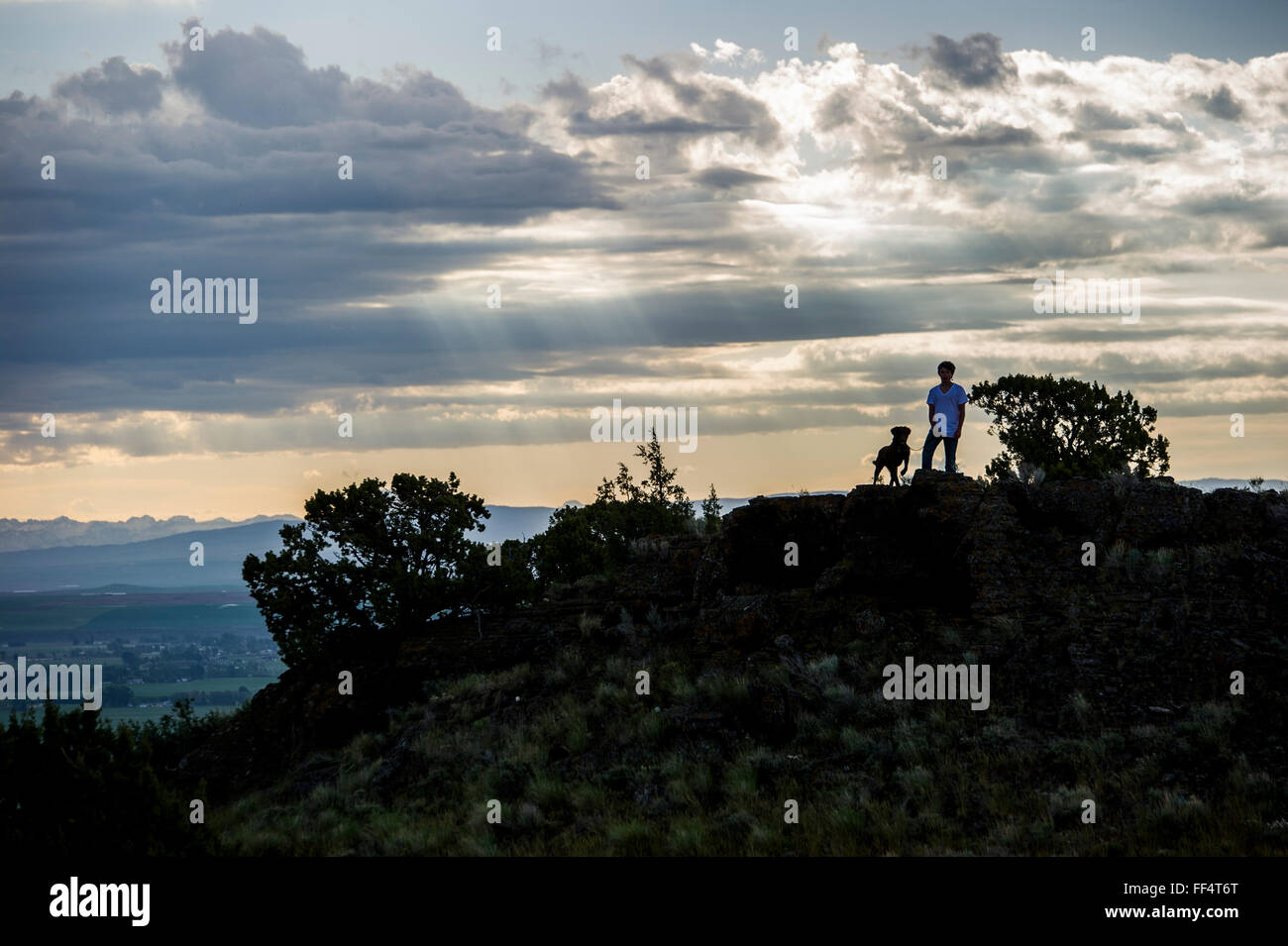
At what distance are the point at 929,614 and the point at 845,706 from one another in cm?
333

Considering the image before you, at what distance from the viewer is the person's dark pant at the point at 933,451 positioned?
23500 mm

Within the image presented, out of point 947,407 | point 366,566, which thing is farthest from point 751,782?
point 366,566

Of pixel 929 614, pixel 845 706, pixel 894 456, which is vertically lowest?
pixel 845 706

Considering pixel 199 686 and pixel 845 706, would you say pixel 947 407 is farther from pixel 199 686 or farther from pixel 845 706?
pixel 199 686

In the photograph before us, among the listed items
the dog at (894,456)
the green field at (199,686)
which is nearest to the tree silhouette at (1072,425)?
the dog at (894,456)

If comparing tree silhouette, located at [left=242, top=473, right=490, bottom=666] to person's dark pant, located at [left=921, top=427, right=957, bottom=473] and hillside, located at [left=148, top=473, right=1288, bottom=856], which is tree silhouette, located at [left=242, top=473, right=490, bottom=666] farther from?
person's dark pant, located at [left=921, top=427, right=957, bottom=473]

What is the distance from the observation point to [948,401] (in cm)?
2227

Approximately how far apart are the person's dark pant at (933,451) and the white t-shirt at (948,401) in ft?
1.94

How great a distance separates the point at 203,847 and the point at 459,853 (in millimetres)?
4101

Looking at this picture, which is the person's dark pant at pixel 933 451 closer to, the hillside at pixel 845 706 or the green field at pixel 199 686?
the hillside at pixel 845 706

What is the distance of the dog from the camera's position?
2408cm

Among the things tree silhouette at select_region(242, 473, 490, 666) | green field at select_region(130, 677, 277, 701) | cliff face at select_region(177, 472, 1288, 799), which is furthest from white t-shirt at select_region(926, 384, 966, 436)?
green field at select_region(130, 677, 277, 701)
